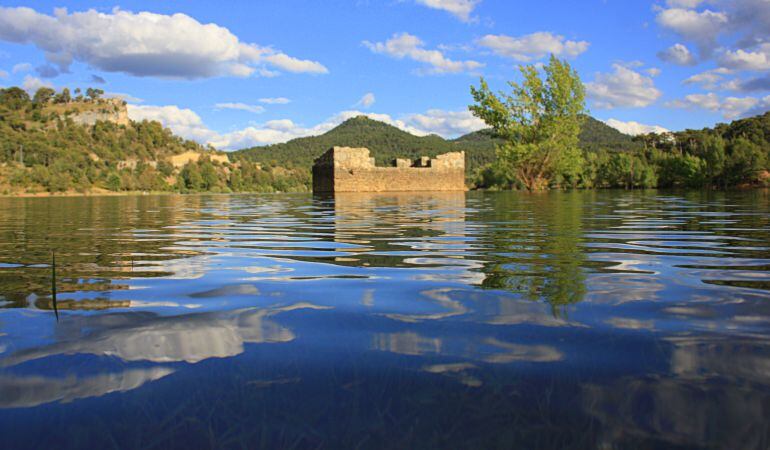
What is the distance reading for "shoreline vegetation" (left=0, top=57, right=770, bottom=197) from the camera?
3234 centimetres

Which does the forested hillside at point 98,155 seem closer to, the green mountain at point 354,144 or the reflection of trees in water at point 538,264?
the green mountain at point 354,144

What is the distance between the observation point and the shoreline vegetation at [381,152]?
32344mm

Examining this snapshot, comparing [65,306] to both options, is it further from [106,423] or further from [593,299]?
[593,299]

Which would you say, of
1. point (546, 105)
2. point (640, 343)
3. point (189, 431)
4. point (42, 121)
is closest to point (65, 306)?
point (189, 431)

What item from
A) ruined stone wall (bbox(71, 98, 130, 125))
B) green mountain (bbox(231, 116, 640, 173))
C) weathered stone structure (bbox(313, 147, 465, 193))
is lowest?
weathered stone structure (bbox(313, 147, 465, 193))

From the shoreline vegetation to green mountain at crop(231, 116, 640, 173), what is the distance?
1.32 feet

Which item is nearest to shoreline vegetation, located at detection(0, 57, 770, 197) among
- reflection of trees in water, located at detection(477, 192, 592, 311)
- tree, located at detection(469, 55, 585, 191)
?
tree, located at detection(469, 55, 585, 191)

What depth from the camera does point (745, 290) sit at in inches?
115

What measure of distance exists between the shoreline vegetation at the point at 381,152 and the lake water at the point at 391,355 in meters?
29.0

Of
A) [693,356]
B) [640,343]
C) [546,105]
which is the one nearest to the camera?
[693,356]

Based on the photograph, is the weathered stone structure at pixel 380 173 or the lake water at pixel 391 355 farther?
the weathered stone structure at pixel 380 173

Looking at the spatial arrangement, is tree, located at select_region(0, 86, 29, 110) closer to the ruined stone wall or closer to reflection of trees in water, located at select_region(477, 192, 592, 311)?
the ruined stone wall

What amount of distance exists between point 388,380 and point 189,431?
568 millimetres

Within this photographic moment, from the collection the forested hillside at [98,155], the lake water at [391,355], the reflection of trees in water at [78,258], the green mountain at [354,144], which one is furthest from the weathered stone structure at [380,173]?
the green mountain at [354,144]
